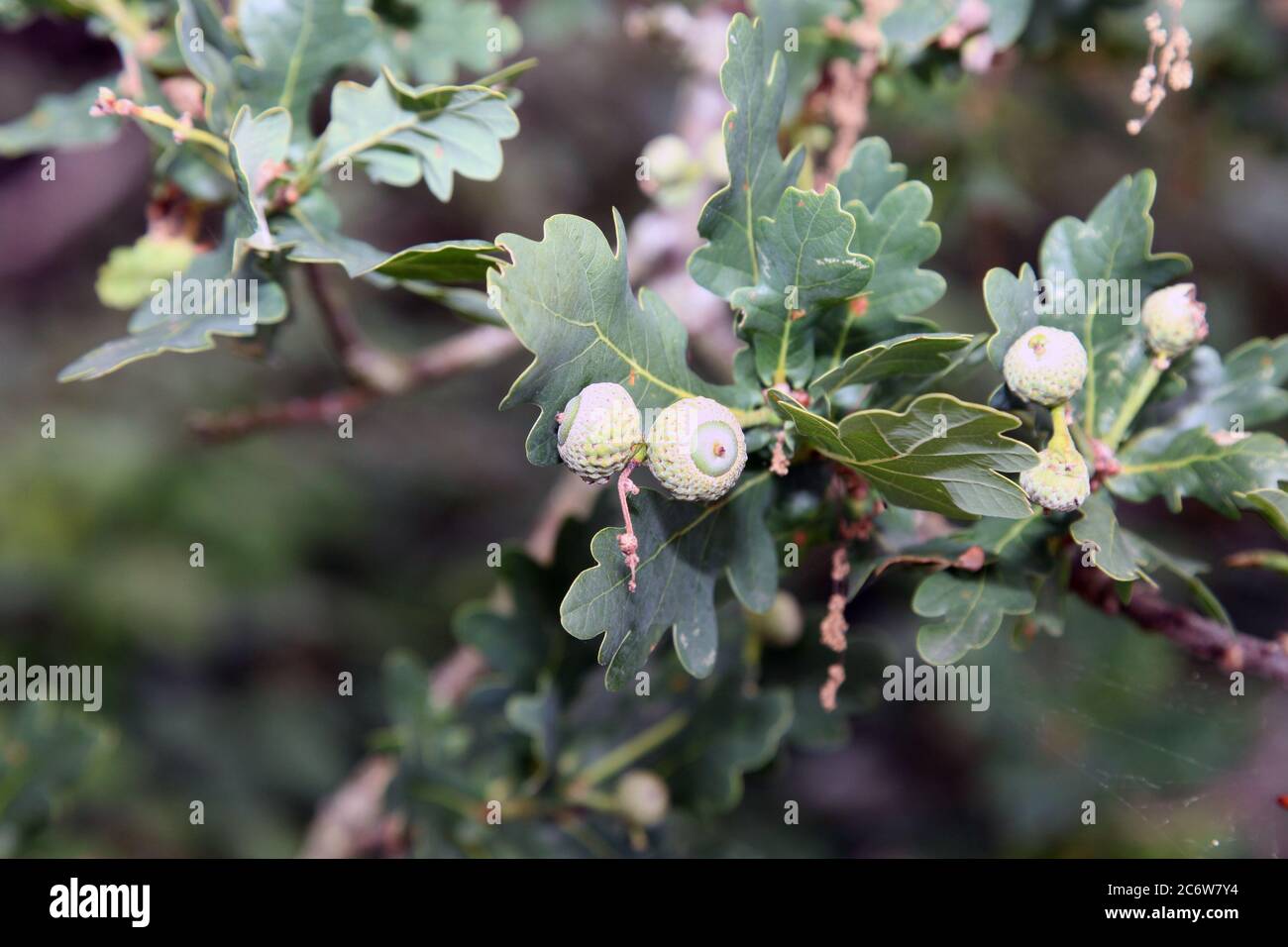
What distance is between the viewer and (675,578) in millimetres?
1078

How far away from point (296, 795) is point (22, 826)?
1695mm

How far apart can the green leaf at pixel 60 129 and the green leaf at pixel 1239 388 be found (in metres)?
1.41

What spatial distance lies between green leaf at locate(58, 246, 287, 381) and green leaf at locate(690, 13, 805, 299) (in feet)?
1.59

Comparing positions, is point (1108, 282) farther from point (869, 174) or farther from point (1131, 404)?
point (869, 174)

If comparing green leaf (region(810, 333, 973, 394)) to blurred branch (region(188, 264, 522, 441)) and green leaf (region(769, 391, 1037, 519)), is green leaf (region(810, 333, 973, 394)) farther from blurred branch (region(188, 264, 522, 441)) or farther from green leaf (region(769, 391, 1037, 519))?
blurred branch (region(188, 264, 522, 441))

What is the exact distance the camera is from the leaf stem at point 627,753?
1.69m

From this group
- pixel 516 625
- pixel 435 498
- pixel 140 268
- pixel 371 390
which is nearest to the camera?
pixel 140 268

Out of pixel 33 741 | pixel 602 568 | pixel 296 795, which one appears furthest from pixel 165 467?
pixel 602 568

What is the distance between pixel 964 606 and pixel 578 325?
0.50m

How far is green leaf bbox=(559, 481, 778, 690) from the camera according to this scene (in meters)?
0.97

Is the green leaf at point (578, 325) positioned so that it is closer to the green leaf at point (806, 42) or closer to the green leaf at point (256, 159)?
the green leaf at point (256, 159)

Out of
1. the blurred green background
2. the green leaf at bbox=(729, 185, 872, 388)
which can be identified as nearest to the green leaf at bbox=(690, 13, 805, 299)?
the green leaf at bbox=(729, 185, 872, 388)

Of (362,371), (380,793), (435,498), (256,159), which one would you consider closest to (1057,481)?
(256,159)

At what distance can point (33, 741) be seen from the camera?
1769 mm
